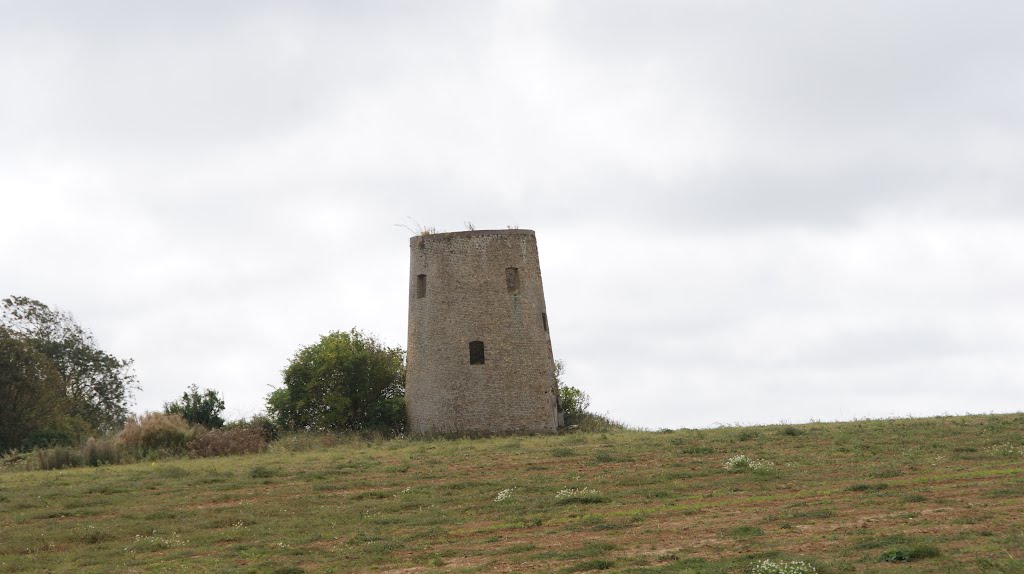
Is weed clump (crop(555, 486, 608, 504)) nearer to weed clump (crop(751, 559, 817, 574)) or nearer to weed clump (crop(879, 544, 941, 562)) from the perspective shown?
weed clump (crop(751, 559, 817, 574))

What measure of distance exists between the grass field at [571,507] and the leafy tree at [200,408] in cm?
903

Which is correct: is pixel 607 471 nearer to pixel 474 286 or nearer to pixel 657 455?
pixel 657 455

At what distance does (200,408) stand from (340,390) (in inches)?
195

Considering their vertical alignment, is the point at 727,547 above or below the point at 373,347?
below

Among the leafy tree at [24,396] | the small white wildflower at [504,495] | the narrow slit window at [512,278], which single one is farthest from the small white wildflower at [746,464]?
the leafy tree at [24,396]

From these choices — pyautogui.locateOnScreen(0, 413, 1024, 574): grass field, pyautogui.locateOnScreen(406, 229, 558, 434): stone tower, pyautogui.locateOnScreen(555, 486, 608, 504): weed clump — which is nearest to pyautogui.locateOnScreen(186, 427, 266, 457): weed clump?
pyautogui.locateOnScreen(0, 413, 1024, 574): grass field

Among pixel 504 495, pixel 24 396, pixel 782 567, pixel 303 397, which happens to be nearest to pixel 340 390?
pixel 303 397

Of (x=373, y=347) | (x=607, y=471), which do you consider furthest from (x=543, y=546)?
(x=373, y=347)

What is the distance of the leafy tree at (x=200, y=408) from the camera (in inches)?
1599

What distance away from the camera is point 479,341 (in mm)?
37844

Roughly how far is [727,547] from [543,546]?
285 centimetres

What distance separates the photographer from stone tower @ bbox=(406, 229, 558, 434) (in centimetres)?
3756

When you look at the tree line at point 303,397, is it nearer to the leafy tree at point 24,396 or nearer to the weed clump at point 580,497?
the leafy tree at point 24,396

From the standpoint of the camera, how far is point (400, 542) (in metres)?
19.2
